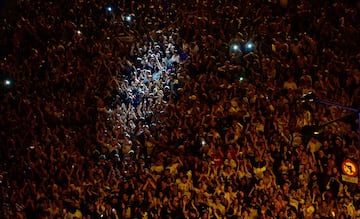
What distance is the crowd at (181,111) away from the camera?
838 centimetres

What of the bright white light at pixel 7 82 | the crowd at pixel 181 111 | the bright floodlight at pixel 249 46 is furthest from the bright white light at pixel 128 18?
the bright white light at pixel 7 82

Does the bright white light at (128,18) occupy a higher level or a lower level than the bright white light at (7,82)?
higher

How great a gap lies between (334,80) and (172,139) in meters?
3.07

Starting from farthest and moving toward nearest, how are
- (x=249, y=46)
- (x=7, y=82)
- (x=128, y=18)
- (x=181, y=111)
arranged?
(x=128, y=18)
(x=249, y=46)
(x=7, y=82)
(x=181, y=111)

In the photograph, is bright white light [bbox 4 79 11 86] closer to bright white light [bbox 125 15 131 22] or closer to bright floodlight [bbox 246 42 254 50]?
bright white light [bbox 125 15 131 22]

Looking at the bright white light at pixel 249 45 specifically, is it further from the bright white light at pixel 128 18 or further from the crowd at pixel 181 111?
the bright white light at pixel 128 18

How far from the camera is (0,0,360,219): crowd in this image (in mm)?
8383

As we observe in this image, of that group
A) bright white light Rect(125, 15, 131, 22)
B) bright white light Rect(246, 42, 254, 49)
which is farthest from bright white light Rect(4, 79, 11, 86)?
bright white light Rect(246, 42, 254, 49)

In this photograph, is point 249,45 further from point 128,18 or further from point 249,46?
point 128,18

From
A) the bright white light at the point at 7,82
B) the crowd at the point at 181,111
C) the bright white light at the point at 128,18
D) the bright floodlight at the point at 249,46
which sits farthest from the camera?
the bright white light at the point at 128,18

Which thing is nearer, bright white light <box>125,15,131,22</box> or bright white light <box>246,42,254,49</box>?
bright white light <box>246,42,254,49</box>

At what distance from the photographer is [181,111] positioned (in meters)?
10.1

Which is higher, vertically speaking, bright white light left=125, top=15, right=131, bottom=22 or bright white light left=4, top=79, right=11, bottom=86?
bright white light left=125, top=15, right=131, bottom=22

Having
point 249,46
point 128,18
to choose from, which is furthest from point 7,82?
point 249,46
